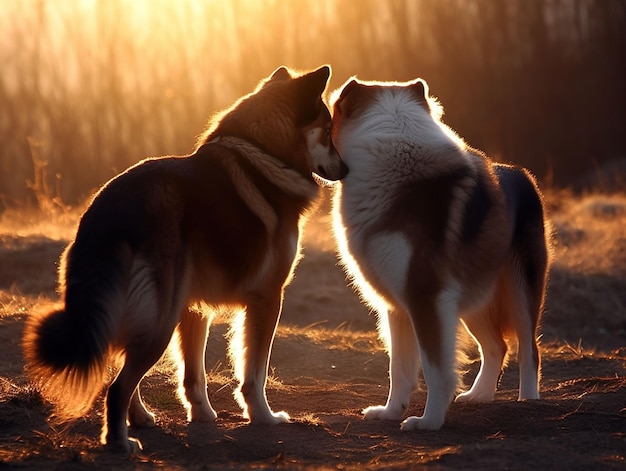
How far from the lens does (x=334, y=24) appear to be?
23.9 meters

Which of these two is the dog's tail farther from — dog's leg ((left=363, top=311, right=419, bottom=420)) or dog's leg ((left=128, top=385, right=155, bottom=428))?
dog's leg ((left=363, top=311, right=419, bottom=420))

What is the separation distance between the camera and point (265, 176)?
16.8 feet

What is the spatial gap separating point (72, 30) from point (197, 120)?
10.7 ft

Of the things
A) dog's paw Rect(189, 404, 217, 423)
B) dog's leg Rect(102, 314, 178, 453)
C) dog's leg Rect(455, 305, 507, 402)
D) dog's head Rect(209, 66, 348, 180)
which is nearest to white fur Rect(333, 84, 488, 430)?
dog's head Rect(209, 66, 348, 180)

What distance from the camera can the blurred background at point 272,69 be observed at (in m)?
17.4

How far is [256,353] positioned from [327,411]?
36.8 inches

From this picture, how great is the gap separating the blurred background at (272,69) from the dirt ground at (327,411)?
4.31 m

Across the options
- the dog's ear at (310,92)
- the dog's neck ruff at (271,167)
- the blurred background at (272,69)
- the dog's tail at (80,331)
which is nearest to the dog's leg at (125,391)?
the dog's tail at (80,331)

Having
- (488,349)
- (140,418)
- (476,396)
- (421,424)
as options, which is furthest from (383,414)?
(140,418)

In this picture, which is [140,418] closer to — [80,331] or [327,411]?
[80,331]

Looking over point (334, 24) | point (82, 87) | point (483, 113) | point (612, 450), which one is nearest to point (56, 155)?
point (82, 87)

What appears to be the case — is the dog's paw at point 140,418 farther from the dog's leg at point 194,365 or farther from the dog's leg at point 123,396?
the dog's leg at point 123,396

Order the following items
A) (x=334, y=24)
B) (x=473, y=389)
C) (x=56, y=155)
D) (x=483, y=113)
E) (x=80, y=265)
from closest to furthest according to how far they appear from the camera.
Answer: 1. (x=80, y=265)
2. (x=473, y=389)
3. (x=56, y=155)
4. (x=334, y=24)
5. (x=483, y=113)

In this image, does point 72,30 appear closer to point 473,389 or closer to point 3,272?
point 3,272
